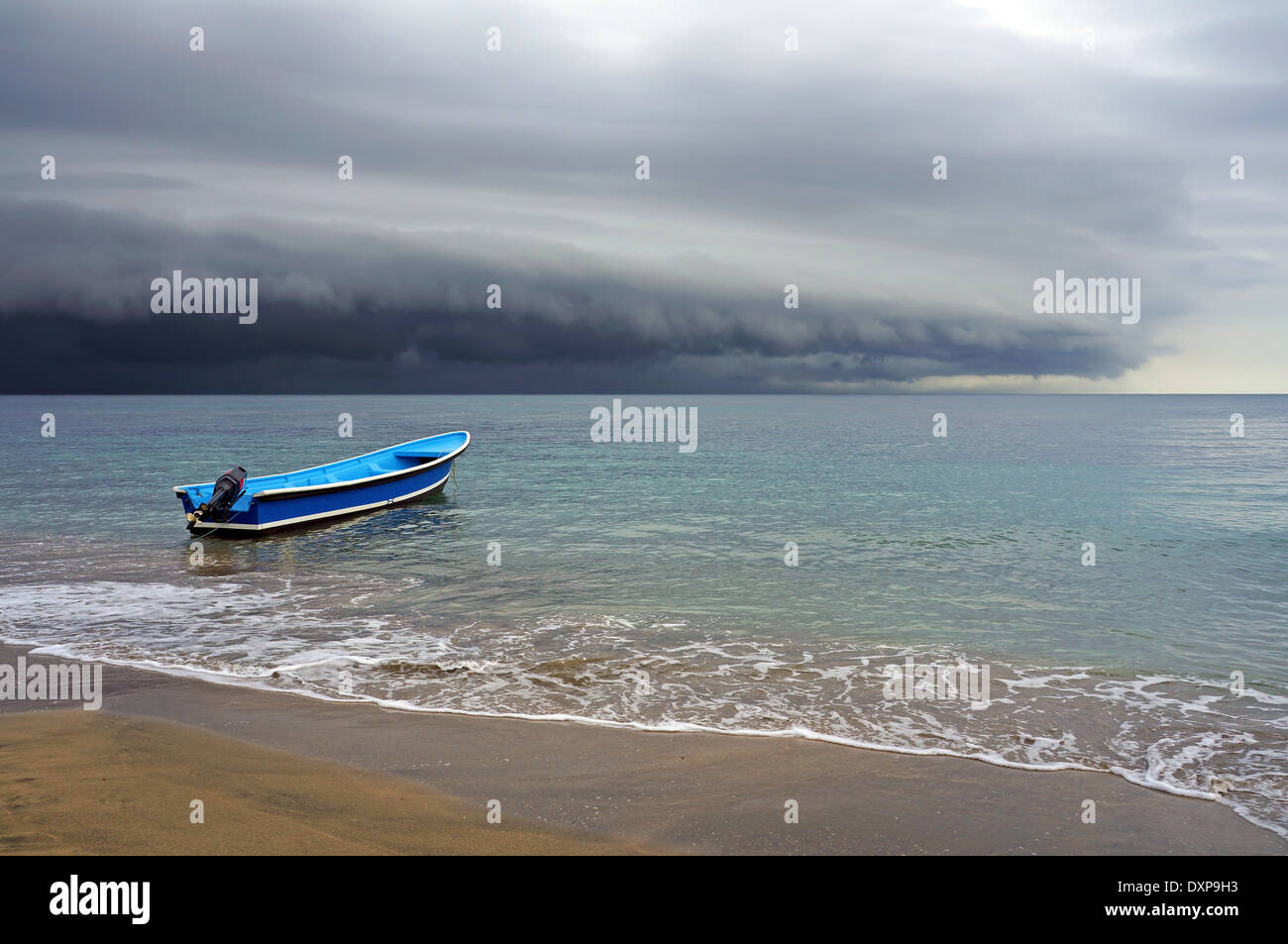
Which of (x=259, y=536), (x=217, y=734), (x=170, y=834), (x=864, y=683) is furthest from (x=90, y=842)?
(x=259, y=536)

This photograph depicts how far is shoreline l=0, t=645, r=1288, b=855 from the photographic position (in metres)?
6.72

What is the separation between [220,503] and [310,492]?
8.95 ft

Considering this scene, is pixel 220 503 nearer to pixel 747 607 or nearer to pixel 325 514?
pixel 325 514

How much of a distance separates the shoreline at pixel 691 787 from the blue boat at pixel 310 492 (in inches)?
593

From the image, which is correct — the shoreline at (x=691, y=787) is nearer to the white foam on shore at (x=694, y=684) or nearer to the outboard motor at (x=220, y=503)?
the white foam on shore at (x=694, y=684)

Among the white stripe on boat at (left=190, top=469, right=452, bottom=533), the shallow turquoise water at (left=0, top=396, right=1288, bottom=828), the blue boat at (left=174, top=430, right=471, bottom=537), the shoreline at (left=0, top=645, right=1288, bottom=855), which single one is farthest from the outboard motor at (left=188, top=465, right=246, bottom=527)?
the shoreline at (left=0, top=645, right=1288, bottom=855)

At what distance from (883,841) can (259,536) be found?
22776 mm

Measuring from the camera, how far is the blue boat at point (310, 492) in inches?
950

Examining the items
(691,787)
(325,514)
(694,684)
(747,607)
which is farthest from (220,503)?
(691,787)

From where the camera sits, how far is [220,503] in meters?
23.9

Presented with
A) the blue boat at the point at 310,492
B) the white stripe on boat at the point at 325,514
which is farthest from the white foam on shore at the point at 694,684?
the white stripe on boat at the point at 325,514

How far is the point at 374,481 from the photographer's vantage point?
2908 cm

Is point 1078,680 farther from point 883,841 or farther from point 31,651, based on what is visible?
point 31,651
